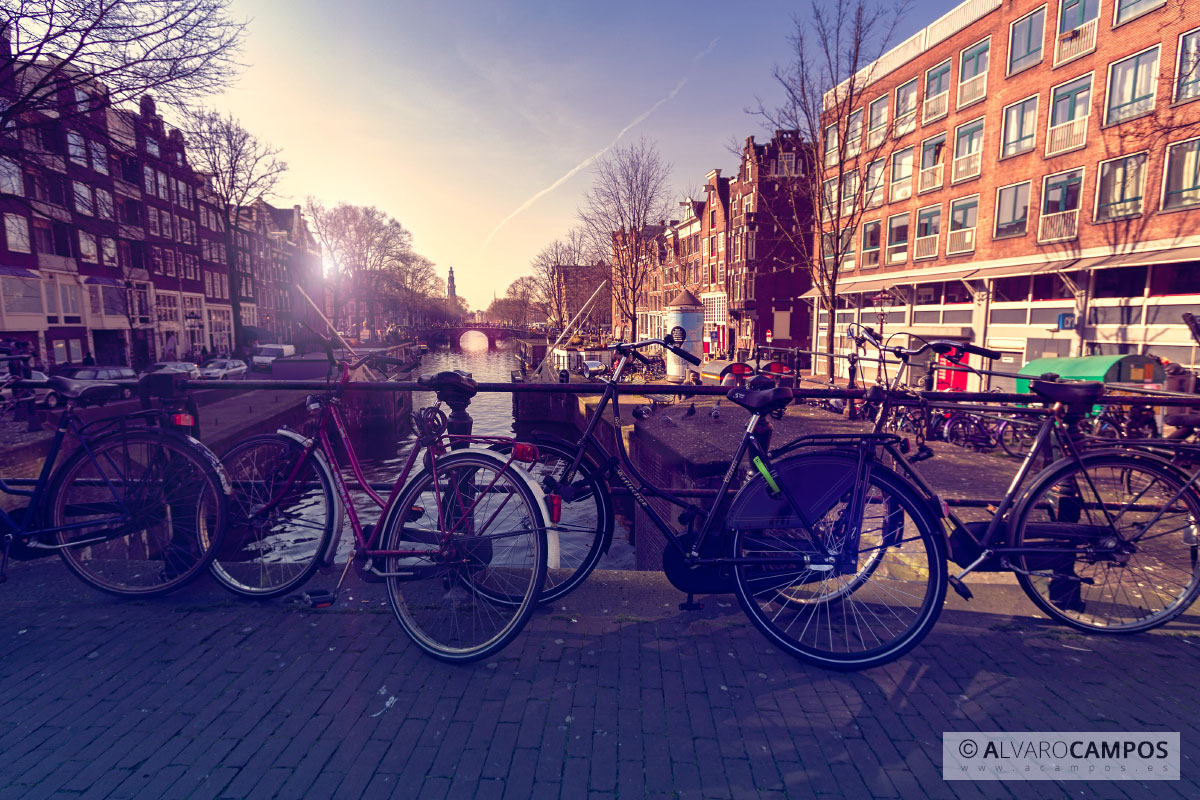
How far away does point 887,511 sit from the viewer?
2.61 m

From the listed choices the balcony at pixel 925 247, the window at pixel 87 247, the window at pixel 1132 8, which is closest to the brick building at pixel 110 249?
the window at pixel 87 247

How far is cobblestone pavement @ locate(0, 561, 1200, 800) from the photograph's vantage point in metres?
1.92

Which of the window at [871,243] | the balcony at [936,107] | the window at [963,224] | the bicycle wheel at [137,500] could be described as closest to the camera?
the bicycle wheel at [137,500]

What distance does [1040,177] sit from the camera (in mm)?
20469

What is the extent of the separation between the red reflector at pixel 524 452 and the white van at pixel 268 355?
33786mm

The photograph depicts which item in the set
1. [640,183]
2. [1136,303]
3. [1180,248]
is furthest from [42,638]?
[640,183]

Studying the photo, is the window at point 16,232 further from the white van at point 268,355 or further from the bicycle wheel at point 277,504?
the bicycle wheel at point 277,504

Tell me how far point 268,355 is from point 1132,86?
40.9m

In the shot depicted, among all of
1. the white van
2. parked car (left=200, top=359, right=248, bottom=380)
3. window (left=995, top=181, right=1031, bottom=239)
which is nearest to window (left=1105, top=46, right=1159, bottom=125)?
window (left=995, top=181, right=1031, bottom=239)

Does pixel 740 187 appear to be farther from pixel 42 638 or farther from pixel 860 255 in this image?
pixel 42 638

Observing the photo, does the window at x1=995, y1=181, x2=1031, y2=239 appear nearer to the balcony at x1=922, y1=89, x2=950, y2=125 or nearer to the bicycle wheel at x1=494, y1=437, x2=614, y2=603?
the balcony at x1=922, y1=89, x2=950, y2=125

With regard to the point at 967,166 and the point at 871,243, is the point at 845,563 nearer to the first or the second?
the point at 967,166

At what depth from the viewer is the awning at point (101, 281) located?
34341 millimetres

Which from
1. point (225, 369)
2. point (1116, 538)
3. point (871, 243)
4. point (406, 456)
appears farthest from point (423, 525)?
point (225, 369)
